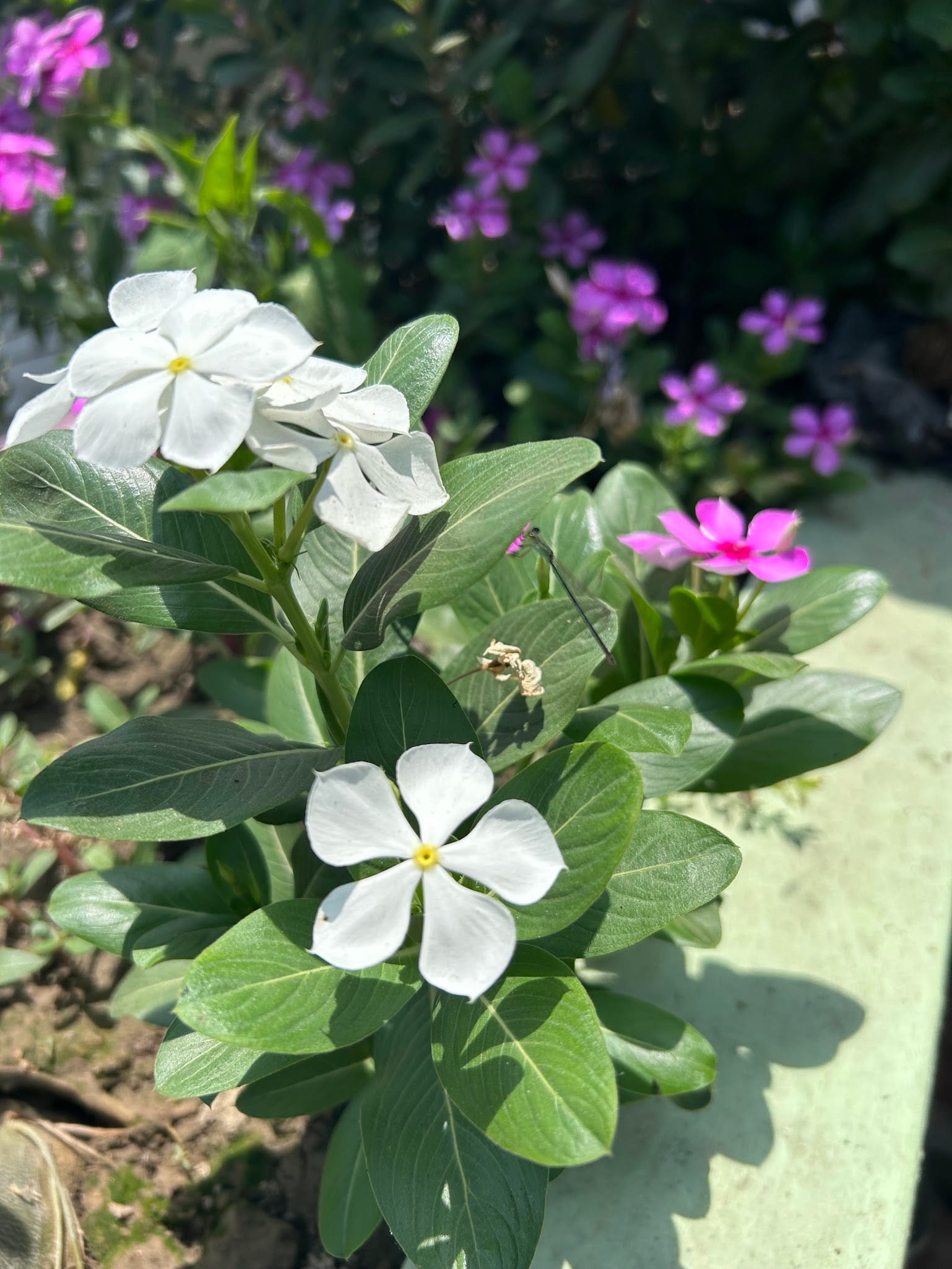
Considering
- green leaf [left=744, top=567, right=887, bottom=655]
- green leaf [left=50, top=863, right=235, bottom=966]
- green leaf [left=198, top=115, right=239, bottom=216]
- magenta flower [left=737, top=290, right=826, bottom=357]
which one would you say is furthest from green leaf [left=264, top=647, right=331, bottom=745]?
magenta flower [left=737, top=290, right=826, bottom=357]

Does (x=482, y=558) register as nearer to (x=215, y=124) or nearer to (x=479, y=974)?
(x=479, y=974)

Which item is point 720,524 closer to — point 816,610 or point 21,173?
point 816,610

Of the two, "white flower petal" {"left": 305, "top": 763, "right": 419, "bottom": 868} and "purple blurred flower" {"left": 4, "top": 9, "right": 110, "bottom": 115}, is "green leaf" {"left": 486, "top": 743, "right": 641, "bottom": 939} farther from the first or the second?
"purple blurred flower" {"left": 4, "top": 9, "right": 110, "bottom": 115}

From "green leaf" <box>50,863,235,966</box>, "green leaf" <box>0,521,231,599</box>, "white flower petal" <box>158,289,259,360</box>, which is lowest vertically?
"green leaf" <box>50,863,235,966</box>

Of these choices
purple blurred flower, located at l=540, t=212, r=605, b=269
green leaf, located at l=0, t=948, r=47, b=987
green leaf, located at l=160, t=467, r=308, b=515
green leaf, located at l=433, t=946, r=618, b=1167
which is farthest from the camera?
purple blurred flower, located at l=540, t=212, r=605, b=269

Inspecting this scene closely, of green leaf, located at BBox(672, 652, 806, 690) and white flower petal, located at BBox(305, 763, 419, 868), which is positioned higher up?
white flower petal, located at BBox(305, 763, 419, 868)

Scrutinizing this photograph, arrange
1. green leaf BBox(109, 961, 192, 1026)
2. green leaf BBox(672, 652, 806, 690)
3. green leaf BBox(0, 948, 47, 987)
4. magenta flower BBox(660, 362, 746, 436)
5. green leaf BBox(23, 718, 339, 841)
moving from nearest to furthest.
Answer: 1. green leaf BBox(23, 718, 339, 841)
2. green leaf BBox(672, 652, 806, 690)
3. green leaf BBox(109, 961, 192, 1026)
4. green leaf BBox(0, 948, 47, 987)
5. magenta flower BBox(660, 362, 746, 436)

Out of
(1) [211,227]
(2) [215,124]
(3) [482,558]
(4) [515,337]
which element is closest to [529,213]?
(4) [515,337]
